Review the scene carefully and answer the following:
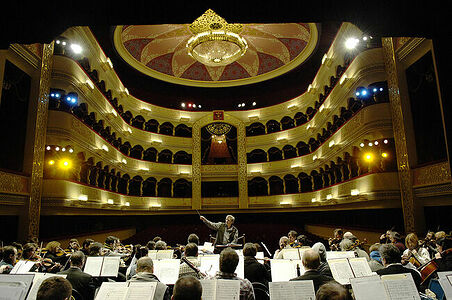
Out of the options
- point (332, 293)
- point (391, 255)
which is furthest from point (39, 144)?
point (332, 293)

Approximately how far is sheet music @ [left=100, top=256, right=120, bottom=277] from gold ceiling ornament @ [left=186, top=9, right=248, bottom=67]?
14.7 metres

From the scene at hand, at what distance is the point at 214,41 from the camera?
18.3 m

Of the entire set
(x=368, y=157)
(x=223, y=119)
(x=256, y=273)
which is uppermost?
(x=223, y=119)

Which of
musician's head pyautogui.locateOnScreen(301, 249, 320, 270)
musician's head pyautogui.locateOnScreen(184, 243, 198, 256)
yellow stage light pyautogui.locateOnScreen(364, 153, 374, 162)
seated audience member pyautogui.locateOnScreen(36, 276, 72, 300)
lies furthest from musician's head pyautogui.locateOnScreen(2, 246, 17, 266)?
yellow stage light pyautogui.locateOnScreen(364, 153, 374, 162)

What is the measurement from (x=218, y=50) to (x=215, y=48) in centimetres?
31

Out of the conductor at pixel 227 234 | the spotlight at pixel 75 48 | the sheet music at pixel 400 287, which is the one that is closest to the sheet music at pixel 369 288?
the sheet music at pixel 400 287

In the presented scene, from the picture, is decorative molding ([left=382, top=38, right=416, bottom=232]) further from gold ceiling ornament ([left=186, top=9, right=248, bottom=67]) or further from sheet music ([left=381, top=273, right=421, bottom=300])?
gold ceiling ornament ([left=186, top=9, right=248, bottom=67])

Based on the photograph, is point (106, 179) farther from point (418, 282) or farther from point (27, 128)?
point (418, 282)

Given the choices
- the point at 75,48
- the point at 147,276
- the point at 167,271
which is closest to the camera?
the point at 147,276

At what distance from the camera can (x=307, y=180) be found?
2422cm

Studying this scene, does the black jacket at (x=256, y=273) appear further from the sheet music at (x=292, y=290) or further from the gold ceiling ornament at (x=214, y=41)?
the gold ceiling ornament at (x=214, y=41)

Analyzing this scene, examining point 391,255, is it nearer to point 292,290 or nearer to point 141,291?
point 292,290

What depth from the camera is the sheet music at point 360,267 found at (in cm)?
439

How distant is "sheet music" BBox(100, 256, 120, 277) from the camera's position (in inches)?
209
